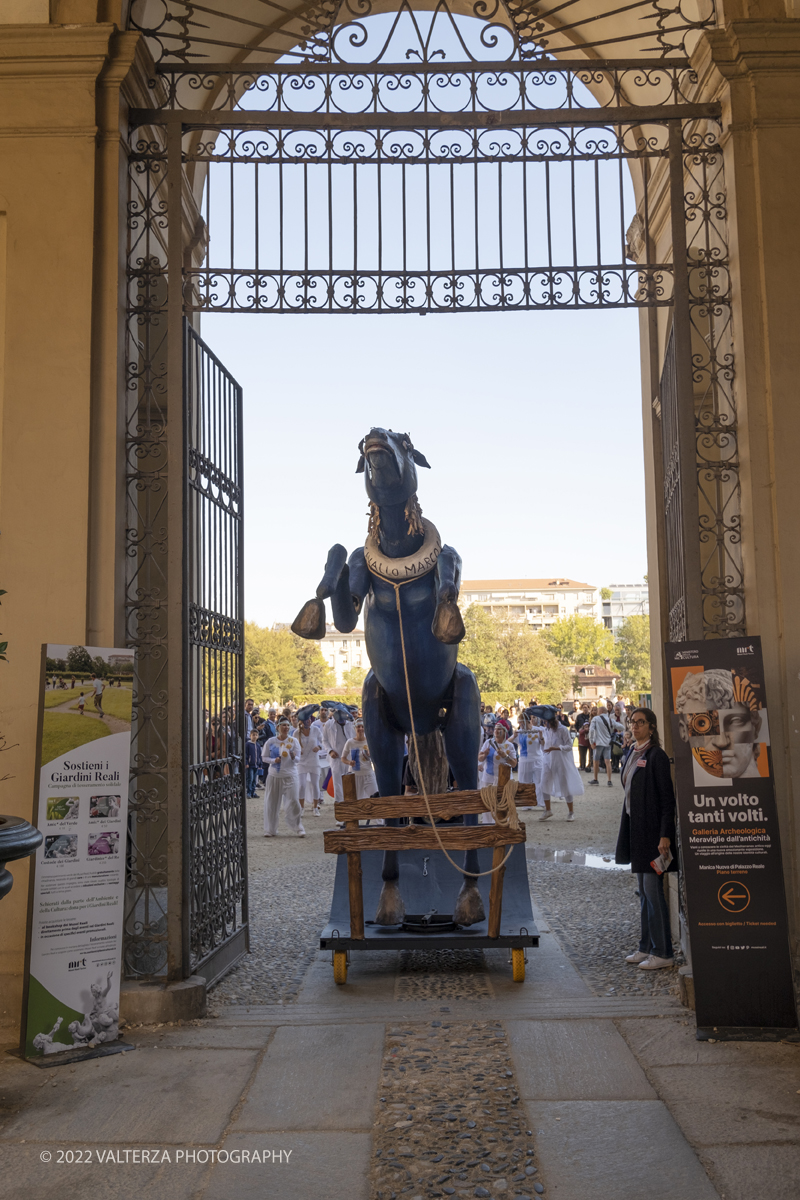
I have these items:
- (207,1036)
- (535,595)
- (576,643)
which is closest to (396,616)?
(207,1036)

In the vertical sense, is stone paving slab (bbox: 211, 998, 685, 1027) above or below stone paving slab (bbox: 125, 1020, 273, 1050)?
below

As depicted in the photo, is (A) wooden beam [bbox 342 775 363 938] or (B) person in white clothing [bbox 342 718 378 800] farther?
(B) person in white clothing [bbox 342 718 378 800]

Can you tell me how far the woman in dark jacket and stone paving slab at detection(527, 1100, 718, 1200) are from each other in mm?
2324

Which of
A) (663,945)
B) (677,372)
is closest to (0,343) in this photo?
(677,372)

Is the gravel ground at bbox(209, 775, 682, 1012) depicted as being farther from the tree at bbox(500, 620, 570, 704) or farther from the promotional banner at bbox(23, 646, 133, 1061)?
the tree at bbox(500, 620, 570, 704)

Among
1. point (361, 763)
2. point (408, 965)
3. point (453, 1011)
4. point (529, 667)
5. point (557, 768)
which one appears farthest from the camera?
point (529, 667)

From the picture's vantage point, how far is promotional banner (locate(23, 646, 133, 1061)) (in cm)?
486

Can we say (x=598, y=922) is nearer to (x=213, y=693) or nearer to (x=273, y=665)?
(x=213, y=693)

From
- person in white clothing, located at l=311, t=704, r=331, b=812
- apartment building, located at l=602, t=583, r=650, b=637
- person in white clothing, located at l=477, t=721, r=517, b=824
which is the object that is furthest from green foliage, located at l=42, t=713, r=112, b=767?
apartment building, located at l=602, t=583, r=650, b=637

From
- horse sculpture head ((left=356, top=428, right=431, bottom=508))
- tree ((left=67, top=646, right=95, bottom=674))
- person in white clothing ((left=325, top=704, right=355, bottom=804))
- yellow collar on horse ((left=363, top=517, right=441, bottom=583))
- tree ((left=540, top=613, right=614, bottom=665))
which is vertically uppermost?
tree ((left=540, top=613, right=614, bottom=665))

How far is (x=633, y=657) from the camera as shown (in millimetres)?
68438

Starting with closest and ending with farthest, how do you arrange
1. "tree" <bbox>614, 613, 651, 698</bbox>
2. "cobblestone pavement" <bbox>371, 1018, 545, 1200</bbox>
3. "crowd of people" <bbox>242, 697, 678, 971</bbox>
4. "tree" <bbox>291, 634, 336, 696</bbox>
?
"cobblestone pavement" <bbox>371, 1018, 545, 1200</bbox>, "crowd of people" <bbox>242, 697, 678, 971</bbox>, "tree" <bbox>614, 613, 651, 698</bbox>, "tree" <bbox>291, 634, 336, 696</bbox>

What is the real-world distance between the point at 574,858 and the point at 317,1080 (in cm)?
742

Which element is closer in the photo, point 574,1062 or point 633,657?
point 574,1062
